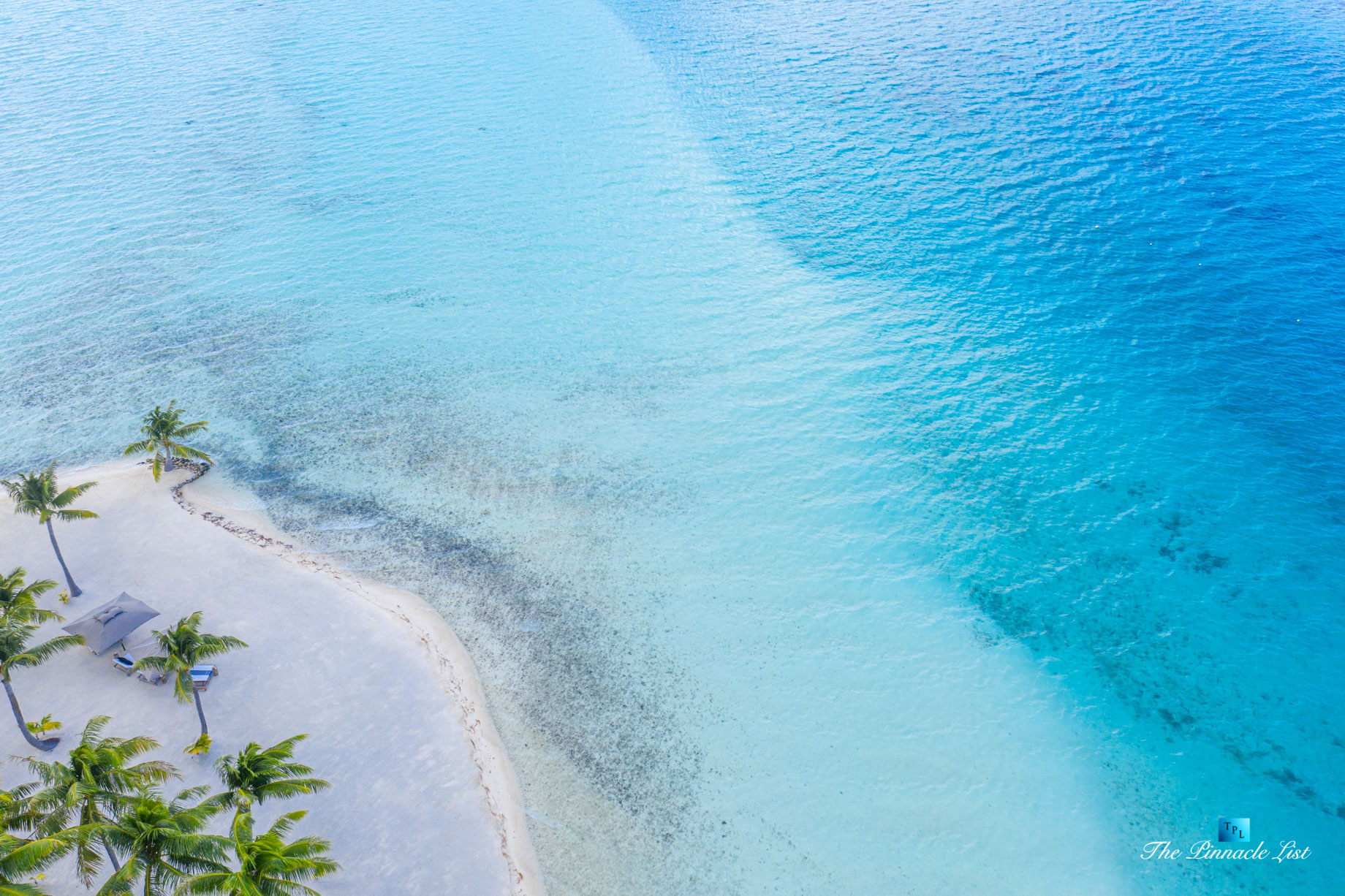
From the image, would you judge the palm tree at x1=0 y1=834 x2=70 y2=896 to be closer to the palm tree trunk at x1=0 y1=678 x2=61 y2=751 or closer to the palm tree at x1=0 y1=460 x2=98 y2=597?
the palm tree trunk at x1=0 y1=678 x2=61 y2=751

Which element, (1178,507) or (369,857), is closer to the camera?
(369,857)

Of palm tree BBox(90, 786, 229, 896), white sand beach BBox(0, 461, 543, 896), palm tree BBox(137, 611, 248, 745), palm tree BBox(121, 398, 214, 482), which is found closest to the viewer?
palm tree BBox(90, 786, 229, 896)

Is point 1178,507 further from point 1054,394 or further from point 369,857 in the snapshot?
point 369,857

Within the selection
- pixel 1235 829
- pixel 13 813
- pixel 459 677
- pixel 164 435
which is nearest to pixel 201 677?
pixel 13 813

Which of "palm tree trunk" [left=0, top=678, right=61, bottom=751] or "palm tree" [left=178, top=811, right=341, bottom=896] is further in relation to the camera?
"palm tree trunk" [left=0, top=678, right=61, bottom=751]

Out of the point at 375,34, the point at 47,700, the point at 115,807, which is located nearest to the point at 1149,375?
the point at 115,807

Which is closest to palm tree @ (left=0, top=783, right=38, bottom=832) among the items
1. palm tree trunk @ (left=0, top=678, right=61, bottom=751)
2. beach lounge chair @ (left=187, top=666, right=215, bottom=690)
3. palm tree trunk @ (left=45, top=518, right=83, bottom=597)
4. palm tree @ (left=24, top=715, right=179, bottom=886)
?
palm tree @ (left=24, top=715, right=179, bottom=886)

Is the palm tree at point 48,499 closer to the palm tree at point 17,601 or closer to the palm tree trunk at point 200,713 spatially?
the palm tree at point 17,601
